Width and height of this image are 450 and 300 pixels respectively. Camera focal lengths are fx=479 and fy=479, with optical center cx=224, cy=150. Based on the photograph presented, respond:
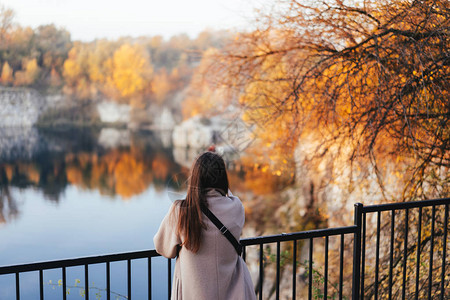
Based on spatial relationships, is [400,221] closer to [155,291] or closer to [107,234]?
[155,291]

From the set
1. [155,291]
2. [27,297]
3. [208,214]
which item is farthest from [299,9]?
[27,297]

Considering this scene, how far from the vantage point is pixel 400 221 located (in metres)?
6.20

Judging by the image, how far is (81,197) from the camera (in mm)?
28547

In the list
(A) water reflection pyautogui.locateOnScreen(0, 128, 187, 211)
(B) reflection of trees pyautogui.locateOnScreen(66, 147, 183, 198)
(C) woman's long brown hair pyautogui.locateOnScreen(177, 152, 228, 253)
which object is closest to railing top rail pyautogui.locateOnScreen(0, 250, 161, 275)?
(C) woman's long brown hair pyautogui.locateOnScreen(177, 152, 228, 253)

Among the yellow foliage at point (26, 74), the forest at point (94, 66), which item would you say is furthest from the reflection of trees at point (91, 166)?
the yellow foliage at point (26, 74)

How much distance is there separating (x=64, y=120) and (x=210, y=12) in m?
17.2

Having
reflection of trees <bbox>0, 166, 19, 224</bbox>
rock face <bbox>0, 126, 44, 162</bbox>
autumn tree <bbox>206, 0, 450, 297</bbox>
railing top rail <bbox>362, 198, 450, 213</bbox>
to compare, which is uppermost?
autumn tree <bbox>206, 0, 450, 297</bbox>

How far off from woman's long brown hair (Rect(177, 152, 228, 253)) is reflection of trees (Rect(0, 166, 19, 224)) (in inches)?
1004

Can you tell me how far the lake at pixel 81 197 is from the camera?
16.8 meters

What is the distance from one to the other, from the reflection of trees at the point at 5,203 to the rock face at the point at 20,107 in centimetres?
1159

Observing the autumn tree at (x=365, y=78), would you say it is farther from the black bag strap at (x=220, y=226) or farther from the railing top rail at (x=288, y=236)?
the black bag strap at (x=220, y=226)

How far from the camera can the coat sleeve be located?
185cm

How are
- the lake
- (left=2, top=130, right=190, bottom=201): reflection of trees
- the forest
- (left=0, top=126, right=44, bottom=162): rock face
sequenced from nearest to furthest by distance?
the lake
(left=2, top=130, right=190, bottom=201): reflection of trees
(left=0, top=126, right=44, bottom=162): rock face
the forest

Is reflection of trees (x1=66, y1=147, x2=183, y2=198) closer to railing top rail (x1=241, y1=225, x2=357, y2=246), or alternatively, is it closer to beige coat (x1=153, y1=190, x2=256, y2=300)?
railing top rail (x1=241, y1=225, x2=357, y2=246)
